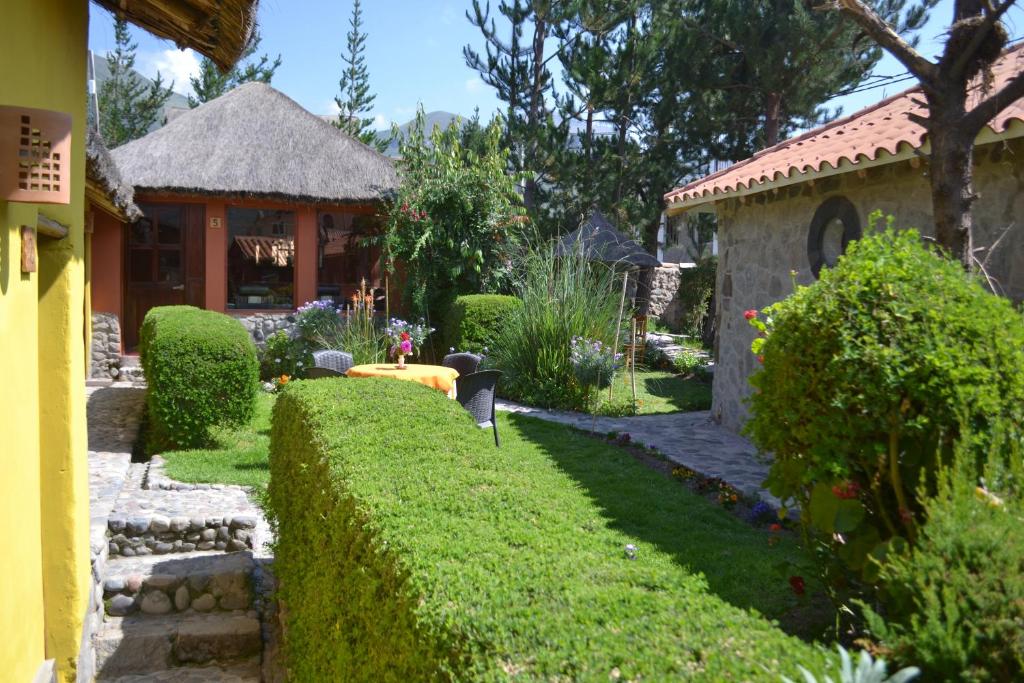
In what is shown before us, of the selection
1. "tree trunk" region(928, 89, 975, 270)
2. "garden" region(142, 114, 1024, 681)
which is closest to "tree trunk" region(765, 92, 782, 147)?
"tree trunk" region(928, 89, 975, 270)

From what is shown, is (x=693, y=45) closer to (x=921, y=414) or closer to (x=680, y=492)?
(x=680, y=492)

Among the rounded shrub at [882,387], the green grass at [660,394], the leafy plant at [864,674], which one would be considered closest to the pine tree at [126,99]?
the green grass at [660,394]

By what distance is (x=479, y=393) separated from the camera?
7.64 meters

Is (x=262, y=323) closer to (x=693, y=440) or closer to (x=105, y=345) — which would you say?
(x=105, y=345)

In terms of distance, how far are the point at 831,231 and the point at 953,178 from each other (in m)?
3.03

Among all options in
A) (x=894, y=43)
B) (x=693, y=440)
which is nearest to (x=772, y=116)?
(x=693, y=440)

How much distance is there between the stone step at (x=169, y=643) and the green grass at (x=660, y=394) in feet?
21.7

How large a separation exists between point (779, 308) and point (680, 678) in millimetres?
1786

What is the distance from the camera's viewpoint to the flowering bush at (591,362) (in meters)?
10.9

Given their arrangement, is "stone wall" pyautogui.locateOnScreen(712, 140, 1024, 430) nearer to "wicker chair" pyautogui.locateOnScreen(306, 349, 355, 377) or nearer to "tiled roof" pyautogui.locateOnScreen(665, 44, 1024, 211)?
"tiled roof" pyautogui.locateOnScreen(665, 44, 1024, 211)

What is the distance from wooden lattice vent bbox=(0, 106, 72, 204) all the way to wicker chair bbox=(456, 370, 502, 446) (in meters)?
4.79

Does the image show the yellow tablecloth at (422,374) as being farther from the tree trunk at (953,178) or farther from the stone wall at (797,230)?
the tree trunk at (953,178)

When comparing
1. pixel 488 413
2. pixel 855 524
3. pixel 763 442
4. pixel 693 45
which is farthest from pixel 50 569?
pixel 693 45

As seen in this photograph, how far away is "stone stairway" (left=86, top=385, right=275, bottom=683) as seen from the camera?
483cm
